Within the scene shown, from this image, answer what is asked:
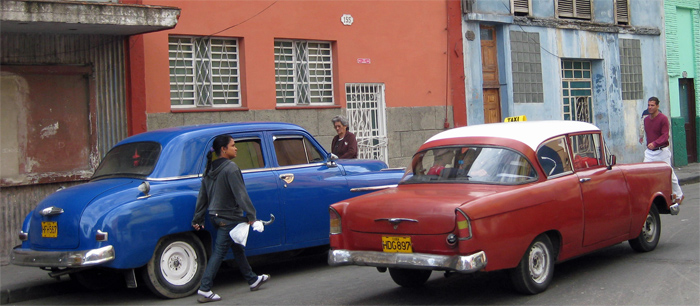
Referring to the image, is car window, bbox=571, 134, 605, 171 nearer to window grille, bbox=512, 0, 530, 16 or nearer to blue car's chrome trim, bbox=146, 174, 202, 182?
blue car's chrome trim, bbox=146, 174, 202, 182

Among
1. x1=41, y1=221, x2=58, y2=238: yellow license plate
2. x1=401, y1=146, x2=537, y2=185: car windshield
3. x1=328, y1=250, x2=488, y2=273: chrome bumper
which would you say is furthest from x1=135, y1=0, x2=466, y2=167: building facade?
x1=328, y1=250, x2=488, y2=273: chrome bumper

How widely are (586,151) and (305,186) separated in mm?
3155

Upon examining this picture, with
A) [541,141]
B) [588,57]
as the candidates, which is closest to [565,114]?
[588,57]

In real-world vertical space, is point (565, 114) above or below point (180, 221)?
above

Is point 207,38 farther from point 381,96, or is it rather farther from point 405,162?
point 405,162

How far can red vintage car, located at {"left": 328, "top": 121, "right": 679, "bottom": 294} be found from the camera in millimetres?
6230

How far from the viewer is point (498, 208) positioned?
6340mm

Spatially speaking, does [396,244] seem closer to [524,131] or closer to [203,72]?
[524,131]

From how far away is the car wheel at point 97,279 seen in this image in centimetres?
827

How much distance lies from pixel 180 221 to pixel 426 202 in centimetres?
266

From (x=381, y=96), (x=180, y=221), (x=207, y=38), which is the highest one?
(x=207, y=38)

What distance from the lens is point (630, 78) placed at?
22.0 m

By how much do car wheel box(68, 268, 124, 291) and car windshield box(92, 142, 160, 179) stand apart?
3.50ft

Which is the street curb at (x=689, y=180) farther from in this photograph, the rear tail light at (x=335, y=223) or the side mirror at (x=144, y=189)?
the side mirror at (x=144, y=189)
